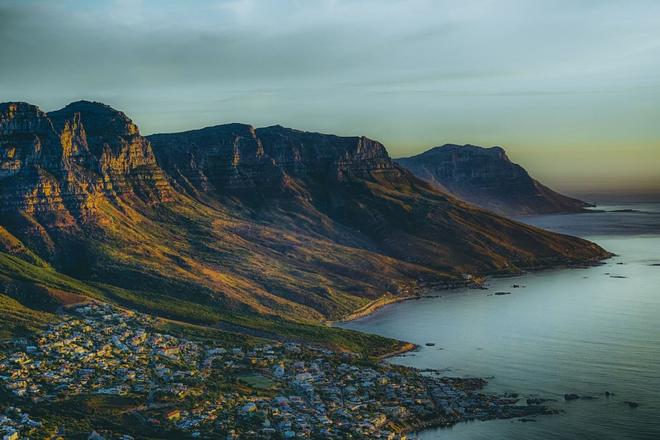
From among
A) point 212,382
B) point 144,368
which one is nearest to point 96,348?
point 144,368

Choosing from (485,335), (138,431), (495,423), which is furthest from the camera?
(485,335)

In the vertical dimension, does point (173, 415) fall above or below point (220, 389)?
below

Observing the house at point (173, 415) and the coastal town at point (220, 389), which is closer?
the coastal town at point (220, 389)

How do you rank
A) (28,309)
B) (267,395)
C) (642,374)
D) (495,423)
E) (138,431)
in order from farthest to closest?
(28,309) → (642,374) → (267,395) → (495,423) → (138,431)

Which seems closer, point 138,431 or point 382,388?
point 138,431

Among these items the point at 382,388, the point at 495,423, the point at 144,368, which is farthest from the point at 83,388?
the point at 495,423

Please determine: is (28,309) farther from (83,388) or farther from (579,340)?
(579,340)

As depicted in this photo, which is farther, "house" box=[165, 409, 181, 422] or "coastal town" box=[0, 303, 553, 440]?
"house" box=[165, 409, 181, 422]

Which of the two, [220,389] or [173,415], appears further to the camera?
[220,389]
